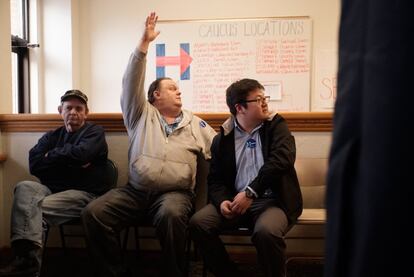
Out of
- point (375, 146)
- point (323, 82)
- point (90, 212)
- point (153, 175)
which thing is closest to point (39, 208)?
point (90, 212)

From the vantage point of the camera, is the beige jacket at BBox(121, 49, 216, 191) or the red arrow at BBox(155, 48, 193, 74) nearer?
the beige jacket at BBox(121, 49, 216, 191)

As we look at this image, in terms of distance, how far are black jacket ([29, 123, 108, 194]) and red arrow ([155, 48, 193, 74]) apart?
2.08 meters

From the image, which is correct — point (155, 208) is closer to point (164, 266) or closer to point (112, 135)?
point (164, 266)

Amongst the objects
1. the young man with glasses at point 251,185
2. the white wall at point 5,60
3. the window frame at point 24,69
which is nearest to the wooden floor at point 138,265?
the young man with glasses at point 251,185

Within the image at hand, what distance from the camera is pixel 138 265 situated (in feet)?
8.50

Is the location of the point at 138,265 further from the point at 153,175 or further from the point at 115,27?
the point at 115,27

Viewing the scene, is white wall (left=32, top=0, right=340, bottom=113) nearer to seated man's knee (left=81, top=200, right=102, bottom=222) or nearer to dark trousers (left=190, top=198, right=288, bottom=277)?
seated man's knee (left=81, top=200, right=102, bottom=222)

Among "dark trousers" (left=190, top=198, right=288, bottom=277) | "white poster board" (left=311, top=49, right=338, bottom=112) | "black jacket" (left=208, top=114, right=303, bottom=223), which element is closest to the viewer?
"dark trousers" (left=190, top=198, right=288, bottom=277)

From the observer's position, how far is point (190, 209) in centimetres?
226

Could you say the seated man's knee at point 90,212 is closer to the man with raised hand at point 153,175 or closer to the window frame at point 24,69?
the man with raised hand at point 153,175

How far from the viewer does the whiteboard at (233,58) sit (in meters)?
4.28

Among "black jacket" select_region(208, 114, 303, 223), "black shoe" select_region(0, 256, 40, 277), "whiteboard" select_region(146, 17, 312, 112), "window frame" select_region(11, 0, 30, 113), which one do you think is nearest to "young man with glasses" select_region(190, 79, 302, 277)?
"black jacket" select_region(208, 114, 303, 223)

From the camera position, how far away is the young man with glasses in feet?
6.28

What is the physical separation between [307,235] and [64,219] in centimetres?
145
